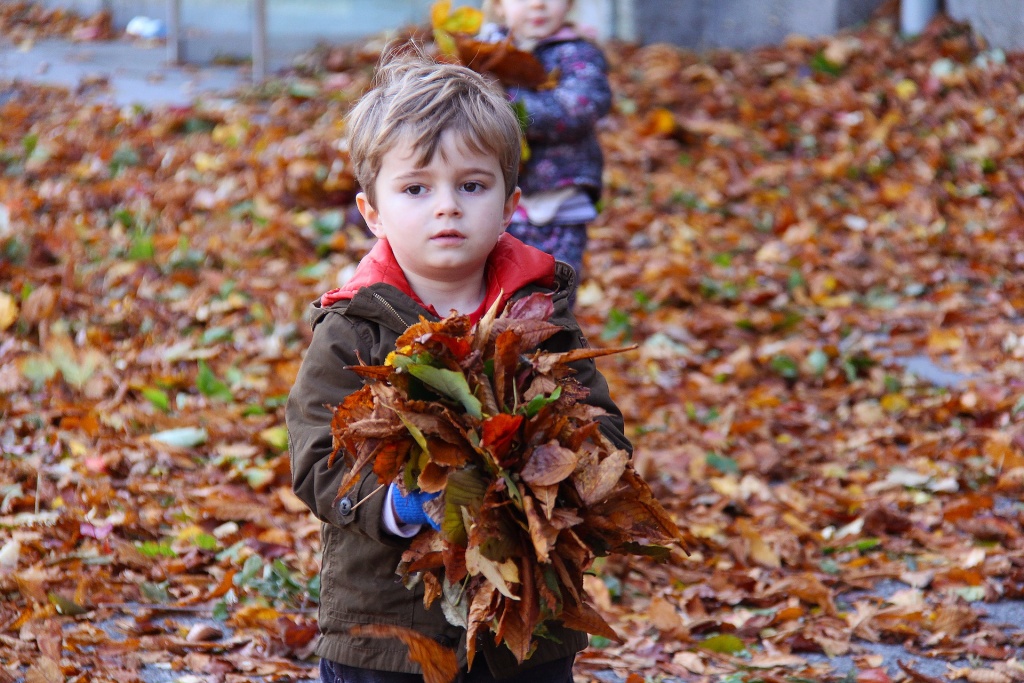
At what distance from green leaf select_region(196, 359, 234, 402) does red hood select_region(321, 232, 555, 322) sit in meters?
2.82

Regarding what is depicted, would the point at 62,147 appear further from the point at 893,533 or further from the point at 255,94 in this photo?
the point at 893,533

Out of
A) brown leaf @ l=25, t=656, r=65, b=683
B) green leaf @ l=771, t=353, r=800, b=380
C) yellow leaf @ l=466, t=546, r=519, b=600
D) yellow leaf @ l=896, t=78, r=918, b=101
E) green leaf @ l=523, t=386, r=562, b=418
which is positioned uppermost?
green leaf @ l=523, t=386, r=562, b=418

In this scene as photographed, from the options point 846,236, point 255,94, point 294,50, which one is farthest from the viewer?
point 294,50

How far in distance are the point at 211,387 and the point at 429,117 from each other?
312cm

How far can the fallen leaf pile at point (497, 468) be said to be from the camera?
1854 millimetres

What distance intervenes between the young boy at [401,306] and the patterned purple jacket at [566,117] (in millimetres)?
1695

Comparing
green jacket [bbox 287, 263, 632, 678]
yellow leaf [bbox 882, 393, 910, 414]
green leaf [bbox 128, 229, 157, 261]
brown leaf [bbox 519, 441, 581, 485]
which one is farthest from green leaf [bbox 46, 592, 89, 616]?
yellow leaf [bbox 882, 393, 910, 414]

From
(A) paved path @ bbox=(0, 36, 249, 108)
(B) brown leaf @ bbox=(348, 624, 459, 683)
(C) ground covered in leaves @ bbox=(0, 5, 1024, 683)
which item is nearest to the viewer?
(B) brown leaf @ bbox=(348, 624, 459, 683)

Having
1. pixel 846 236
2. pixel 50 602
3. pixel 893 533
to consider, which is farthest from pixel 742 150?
pixel 50 602

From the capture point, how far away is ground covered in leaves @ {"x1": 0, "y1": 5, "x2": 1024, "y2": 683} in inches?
136

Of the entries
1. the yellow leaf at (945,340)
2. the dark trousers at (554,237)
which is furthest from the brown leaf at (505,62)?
the yellow leaf at (945,340)

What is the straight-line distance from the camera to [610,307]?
651 centimetres

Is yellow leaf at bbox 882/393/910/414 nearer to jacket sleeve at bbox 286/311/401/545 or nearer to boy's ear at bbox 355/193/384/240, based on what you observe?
boy's ear at bbox 355/193/384/240

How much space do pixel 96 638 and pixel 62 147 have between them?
565 cm
